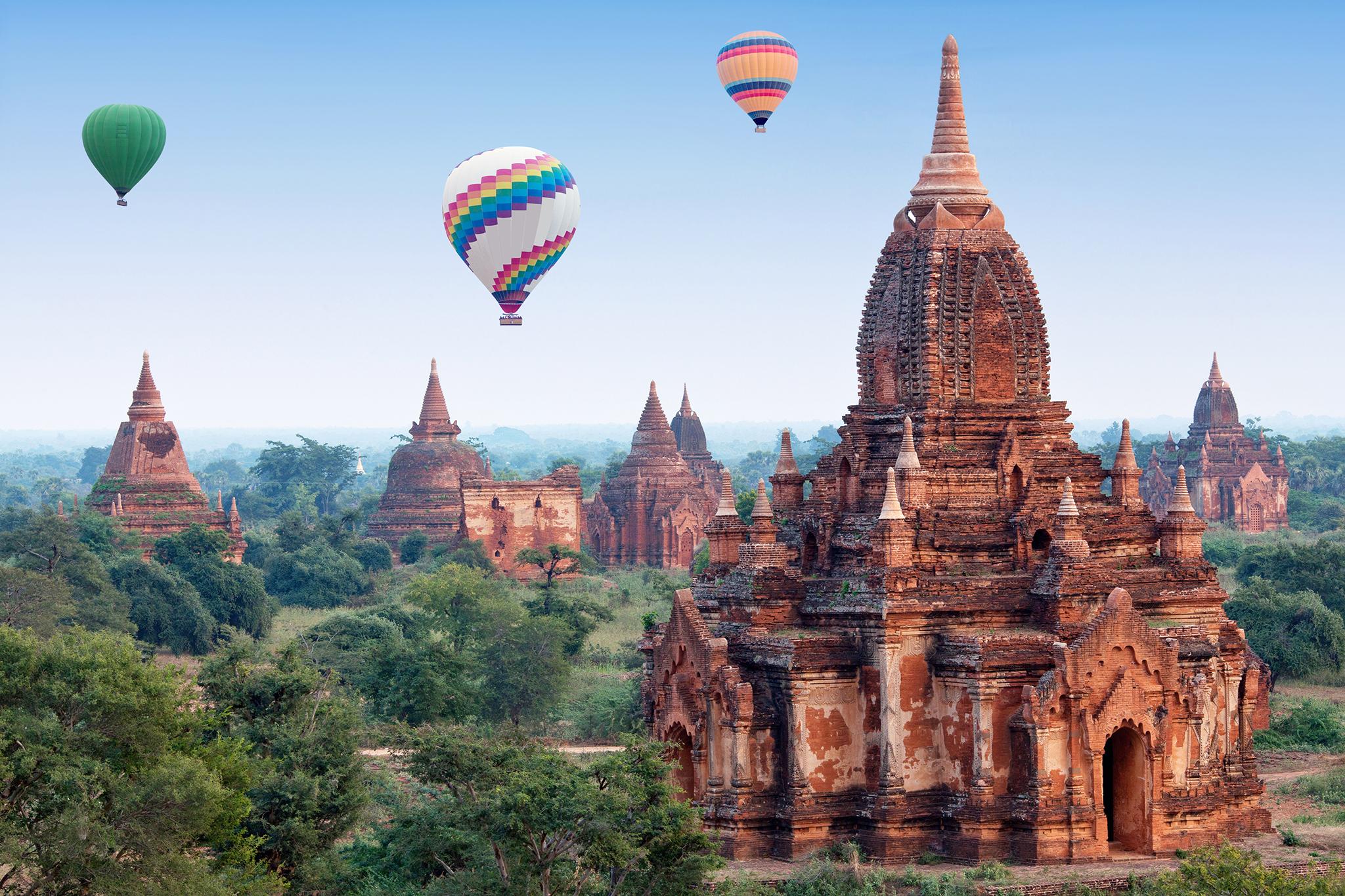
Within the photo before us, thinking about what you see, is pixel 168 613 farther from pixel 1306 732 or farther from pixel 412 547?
pixel 1306 732

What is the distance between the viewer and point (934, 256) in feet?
104

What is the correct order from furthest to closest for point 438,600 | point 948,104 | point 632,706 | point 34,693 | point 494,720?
1. point 438,600
2. point 494,720
3. point 632,706
4. point 948,104
5. point 34,693

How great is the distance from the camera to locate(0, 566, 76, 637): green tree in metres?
54.7

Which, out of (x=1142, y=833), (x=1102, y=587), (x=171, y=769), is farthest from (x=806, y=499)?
(x=171, y=769)

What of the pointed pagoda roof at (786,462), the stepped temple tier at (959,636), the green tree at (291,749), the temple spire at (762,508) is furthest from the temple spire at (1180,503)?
the green tree at (291,749)

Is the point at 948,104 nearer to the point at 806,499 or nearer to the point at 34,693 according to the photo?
the point at 806,499

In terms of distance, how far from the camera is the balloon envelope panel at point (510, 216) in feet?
141

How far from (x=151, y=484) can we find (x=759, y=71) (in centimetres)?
3900

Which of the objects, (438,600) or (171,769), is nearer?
(171,769)

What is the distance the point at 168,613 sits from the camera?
2501 inches

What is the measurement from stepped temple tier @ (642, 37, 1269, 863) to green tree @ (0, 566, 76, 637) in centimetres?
2750

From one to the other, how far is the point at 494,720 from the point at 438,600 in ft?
37.3

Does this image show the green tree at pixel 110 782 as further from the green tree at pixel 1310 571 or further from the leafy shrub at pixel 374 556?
the leafy shrub at pixel 374 556

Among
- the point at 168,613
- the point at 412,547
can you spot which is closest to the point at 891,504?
the point at 168,613
